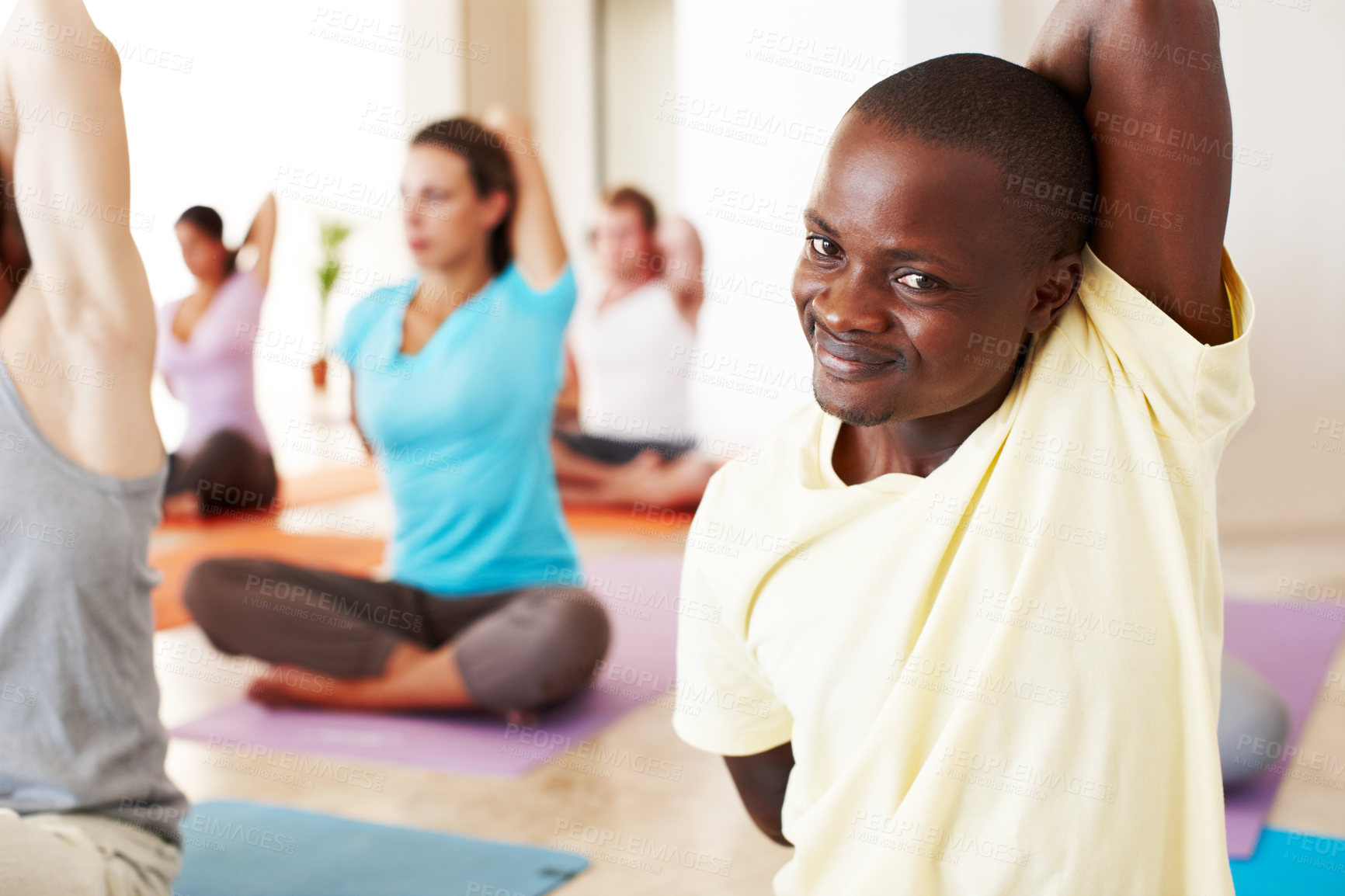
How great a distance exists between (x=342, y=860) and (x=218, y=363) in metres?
2.93

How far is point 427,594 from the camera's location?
266 centimetres

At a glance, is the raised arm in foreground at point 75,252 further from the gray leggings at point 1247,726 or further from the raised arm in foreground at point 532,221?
the gray leggings at point 1247,726

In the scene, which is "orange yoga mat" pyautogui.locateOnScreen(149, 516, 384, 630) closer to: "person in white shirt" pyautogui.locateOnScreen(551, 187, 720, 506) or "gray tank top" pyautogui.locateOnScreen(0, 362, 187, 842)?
"person in white shirt" pyautogui.locateOnScreen(551, 187, 720, 506)

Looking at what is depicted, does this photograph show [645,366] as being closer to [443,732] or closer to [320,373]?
[320,373]

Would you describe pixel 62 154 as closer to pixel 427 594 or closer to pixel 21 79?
pixel 21 79

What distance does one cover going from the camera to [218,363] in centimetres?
442

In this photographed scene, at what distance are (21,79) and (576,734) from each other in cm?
158

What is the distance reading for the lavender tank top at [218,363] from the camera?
14.2 feet

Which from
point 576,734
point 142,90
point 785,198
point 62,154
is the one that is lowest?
point 576,734

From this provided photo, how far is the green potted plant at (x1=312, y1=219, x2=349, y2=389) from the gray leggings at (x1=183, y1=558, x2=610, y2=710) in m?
3.13

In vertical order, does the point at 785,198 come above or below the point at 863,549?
below

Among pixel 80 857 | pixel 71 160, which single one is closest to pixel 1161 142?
pixel 71 160

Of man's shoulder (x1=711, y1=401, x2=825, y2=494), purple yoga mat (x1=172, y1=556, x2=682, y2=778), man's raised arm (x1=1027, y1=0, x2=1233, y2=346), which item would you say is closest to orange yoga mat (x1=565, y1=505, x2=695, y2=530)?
purple yoga mat (x1=172, y1=556, x2=682, y2=778)

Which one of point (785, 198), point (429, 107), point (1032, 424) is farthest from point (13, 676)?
point (429, 107)
